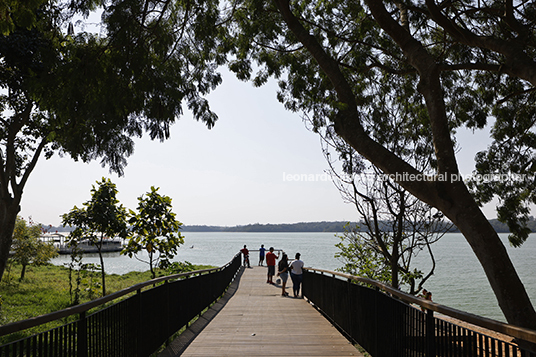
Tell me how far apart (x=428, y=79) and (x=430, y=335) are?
362 cm

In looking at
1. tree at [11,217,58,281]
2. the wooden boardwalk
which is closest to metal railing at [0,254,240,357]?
the wooden boardwalk

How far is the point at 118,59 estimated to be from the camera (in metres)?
6.95

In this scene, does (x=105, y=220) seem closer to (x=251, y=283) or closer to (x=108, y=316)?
(x=251, y=283)

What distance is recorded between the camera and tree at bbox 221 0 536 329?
18.1 ft

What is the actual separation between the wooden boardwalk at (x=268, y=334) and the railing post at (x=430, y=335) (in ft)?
7.60

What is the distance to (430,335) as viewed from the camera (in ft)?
12.7

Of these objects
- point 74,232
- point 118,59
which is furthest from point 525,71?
point 74,232

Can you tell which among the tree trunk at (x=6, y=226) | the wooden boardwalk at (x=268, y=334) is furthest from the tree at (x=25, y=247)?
the wooden boardwalk at (x=268, y=334)

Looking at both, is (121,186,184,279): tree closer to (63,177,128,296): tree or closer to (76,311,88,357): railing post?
(63,177,128,296): tree

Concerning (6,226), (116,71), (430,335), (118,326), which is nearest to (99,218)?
(6,226)

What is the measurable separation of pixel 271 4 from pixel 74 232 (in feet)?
38.1

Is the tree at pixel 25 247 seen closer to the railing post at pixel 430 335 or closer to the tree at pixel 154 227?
the tree at pixel 154 227

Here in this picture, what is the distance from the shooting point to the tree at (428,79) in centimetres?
553

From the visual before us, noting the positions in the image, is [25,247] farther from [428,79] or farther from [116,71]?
[428,79]
